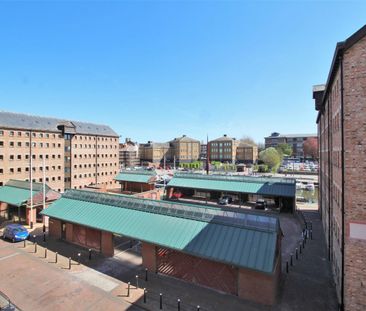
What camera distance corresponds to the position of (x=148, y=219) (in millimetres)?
16953

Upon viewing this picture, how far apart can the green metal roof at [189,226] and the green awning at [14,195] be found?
10127 mm

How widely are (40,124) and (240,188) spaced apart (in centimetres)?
4050

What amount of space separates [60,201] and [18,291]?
9789mm

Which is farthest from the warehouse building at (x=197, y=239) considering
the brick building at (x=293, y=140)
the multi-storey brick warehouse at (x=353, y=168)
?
the brick building at (x=293, y=140)

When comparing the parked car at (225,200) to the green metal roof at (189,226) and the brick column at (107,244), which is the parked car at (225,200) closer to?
the green metal roof at (189,226)

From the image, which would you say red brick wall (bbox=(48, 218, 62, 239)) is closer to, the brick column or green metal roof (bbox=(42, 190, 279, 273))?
green metal roof (bbox=(42, 190, 279, 273))

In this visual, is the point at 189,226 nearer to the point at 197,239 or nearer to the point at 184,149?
the point at 197,239

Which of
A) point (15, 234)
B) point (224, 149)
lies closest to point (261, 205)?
point (15, 234)

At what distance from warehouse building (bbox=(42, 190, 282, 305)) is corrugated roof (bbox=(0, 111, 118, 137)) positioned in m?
29.9

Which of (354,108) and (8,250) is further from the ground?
(354,108)

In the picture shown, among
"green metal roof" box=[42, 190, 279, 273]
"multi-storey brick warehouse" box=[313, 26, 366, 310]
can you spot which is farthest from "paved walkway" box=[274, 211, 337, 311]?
"green metal roof" box=[42, 190, 279, 273]

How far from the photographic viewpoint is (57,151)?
4775cm

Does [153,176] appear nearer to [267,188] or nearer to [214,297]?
[267,188]

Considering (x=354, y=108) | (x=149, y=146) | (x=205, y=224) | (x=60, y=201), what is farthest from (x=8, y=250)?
(x=149, y=146)
